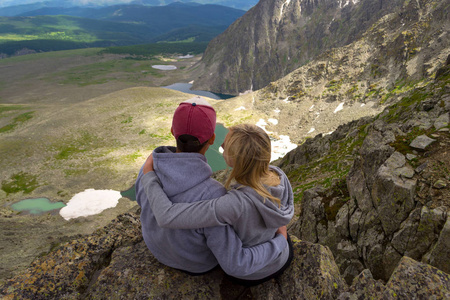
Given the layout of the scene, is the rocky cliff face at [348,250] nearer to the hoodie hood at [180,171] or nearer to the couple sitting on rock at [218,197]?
the couple sitting on rock at [218,197]

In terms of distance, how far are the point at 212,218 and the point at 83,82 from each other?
196m

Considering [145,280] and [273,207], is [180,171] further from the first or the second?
[145,280]

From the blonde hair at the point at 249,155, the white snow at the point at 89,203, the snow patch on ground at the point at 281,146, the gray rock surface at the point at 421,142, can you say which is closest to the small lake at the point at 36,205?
the white snow at the point at 89,203

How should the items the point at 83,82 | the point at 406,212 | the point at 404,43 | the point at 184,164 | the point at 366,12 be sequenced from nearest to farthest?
the point at 184,164 < the point at 406,212 < the point at 404,43 < the point at 366,12 < the point at 83,82

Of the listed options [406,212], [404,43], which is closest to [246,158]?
[406,212]

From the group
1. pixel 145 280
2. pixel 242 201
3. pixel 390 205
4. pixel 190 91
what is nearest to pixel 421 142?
pixel 390 205

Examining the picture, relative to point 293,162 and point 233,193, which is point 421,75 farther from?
point 233,193

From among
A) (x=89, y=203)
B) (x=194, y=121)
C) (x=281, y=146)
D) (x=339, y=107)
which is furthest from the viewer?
(x=339, y=107)

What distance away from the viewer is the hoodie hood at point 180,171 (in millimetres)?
4562

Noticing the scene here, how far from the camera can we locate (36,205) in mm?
46469

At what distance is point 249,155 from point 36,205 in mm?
55643

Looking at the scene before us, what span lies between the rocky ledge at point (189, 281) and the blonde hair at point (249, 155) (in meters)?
2.54

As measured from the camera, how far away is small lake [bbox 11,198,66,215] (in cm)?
4491

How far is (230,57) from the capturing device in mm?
170125
